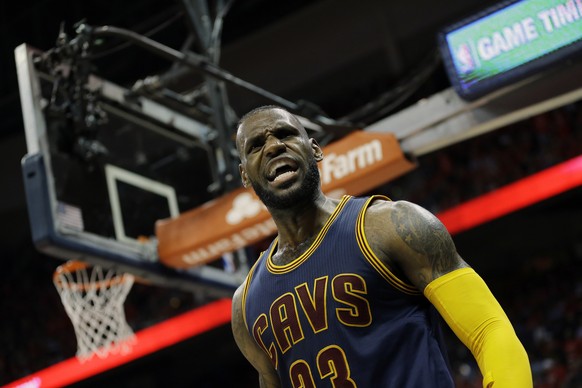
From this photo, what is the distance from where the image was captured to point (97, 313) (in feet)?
21.2

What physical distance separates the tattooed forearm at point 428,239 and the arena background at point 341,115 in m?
8.46

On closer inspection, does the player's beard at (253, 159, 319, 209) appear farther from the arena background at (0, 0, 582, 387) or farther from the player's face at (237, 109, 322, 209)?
the arena background at (0, 0, 582, 387)

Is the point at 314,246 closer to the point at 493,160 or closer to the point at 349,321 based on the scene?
the point at 349,321

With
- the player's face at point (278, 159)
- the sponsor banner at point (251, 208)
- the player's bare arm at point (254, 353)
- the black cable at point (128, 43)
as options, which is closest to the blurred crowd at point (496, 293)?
the sponsor banner at point (251, 208)

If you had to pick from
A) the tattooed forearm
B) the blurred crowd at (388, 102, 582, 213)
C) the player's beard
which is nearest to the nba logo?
the player's beard

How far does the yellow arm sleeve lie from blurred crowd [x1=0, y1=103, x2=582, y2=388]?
720 centimetres

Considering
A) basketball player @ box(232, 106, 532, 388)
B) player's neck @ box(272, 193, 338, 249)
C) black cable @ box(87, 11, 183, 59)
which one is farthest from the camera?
black cable @ box(87, 11, 183, 59)

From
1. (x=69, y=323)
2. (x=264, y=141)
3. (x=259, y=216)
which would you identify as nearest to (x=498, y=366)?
(x=264, y=141)

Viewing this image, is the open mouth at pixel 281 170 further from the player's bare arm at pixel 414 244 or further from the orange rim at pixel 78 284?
the orange rim at pixel 78 284

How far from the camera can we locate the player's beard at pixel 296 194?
7.67ft

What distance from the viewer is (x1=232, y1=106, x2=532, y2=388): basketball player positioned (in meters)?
2.12

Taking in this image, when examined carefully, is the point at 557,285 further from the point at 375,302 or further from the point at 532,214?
the point at 375,302

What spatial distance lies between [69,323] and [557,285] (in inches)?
274

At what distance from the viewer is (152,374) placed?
562 inches
